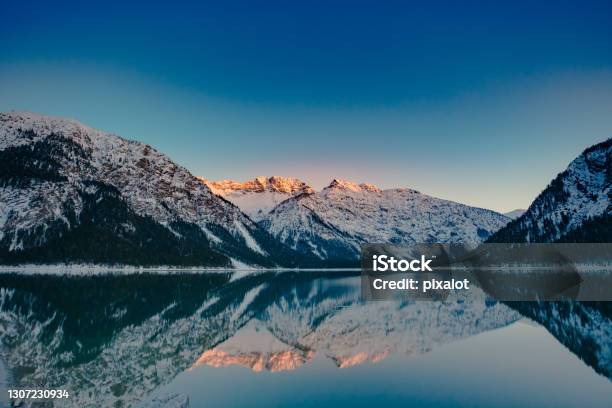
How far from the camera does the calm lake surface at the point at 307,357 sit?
32.6m

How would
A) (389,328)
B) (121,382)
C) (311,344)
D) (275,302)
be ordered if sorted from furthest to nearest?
(275,302), (389,328), (311,344), (121,382)

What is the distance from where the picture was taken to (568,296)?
113 m

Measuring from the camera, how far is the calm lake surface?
32562mm

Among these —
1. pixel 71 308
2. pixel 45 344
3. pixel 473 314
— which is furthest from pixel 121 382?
pixel 473 314

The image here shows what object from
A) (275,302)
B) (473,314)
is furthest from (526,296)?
(275,302)

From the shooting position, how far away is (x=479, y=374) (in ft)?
126

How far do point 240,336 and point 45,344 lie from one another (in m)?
19.6

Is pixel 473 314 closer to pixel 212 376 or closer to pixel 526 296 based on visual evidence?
pixel 526 296

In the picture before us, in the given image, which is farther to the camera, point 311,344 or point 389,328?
point 389,328

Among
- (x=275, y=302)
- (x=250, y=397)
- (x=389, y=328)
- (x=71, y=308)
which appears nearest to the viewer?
(x=250, y=397)

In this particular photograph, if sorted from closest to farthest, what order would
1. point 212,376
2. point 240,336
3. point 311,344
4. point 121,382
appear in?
point 121,382 < point 212,376 < point 311,344 < point 240,336

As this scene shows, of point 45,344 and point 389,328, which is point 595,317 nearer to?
point 389,328

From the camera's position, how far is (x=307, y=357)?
4600 cm

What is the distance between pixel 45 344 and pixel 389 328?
36.8 metres
